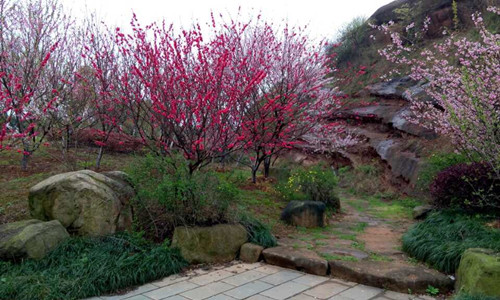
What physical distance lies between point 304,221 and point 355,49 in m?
14.9

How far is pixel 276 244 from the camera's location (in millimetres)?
5219

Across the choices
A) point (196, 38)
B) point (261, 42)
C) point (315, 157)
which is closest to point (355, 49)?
point (315, 157)

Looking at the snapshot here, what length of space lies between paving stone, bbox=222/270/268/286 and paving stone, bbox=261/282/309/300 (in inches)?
15.1

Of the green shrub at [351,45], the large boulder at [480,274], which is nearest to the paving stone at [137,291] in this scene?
the large boulder at [480,274]

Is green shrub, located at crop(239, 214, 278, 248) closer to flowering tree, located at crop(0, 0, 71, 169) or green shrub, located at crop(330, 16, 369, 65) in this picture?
flowering tree, located at crop(0, 0, 71, 169)

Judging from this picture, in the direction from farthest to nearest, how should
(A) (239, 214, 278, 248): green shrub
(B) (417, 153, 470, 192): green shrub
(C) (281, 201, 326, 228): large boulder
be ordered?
(B) (417, 153, 470, 192): green shrub
(C) (281, 201, 326, 228): large boulder
(A) (239, 214, 278, 248): green shrub

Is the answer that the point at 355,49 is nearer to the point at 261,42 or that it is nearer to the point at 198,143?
the point at 261,42

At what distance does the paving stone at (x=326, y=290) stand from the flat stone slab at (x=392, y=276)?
234 millimetres

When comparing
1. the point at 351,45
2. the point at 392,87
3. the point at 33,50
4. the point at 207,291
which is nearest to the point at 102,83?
the point at 33,50

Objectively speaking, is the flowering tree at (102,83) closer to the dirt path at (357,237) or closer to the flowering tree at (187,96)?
the flowering tree at (187,96)

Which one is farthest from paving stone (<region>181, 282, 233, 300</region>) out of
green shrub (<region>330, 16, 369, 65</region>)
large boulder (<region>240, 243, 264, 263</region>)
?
green shrub (<region>330, 16, 369, 65</region>)

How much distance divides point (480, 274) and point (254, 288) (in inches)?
85.7

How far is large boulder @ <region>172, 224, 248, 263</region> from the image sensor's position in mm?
4680

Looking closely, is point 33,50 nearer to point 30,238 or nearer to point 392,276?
point 30,238
